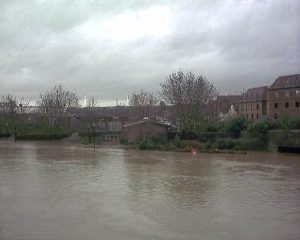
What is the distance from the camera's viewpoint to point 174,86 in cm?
6278

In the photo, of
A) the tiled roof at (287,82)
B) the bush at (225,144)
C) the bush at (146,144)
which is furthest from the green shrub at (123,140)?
the tiled roof at (287,82)

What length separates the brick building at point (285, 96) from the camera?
83625mm

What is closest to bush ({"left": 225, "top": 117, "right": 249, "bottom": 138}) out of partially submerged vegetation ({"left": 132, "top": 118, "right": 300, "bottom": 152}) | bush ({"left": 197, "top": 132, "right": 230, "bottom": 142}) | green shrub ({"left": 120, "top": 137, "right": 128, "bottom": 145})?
partially submerged vegetation ({"left": 132, "top": 118, "right": 300, "bottom": 152})

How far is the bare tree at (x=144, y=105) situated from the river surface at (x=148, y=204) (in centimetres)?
4588

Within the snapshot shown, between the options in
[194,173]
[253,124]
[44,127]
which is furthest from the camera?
[44,127]

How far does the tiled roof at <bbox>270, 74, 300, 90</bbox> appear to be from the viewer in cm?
8364

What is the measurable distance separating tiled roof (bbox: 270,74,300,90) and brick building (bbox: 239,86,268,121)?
7.78 metres

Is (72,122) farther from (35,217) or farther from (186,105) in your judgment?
(35,217)

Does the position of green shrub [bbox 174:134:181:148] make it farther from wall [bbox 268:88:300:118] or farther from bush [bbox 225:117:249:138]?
wall [bbox 268:88:300:118]

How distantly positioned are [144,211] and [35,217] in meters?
3.74

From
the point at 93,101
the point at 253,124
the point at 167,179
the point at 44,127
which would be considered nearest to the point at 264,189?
the point at 167,179

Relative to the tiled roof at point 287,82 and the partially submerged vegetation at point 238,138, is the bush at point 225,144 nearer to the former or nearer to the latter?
the partially submerged vegetation at point 238,138

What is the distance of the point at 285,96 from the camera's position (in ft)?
280

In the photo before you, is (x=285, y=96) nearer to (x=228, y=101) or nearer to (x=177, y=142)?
(x=177, y=142)
